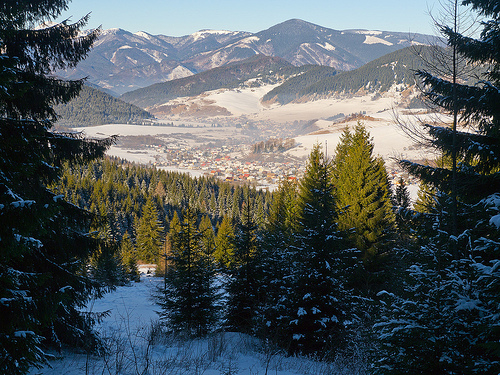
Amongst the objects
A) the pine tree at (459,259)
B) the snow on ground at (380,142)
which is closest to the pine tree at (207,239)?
the pine tree at (459,259)

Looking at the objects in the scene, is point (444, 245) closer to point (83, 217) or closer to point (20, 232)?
point (20, 232)

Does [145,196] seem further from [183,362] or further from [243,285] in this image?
[183,362]

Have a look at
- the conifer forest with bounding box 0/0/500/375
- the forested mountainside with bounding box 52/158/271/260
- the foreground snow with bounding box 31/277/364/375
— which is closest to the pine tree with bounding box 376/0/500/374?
the conifer forest with bounding box 0/0/500/375

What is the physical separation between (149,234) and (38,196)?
39329mm

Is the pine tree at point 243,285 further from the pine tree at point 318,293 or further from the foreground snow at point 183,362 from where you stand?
the foreground snow at point 183,362

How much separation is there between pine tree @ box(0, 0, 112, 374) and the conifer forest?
22mm

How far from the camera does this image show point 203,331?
36.9 feet

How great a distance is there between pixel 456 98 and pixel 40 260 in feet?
29.4

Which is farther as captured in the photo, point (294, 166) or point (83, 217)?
point (294, 166)

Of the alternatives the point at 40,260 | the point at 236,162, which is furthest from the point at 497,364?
the point at 236,162

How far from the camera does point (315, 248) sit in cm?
962

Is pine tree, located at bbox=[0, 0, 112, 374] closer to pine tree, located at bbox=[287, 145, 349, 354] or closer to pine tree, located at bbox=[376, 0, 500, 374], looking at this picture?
pine tree, located at bbox=[376, 0, 500, 374]

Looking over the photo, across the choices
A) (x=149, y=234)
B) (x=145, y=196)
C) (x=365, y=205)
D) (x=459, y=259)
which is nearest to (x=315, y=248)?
(x=459, y=259)

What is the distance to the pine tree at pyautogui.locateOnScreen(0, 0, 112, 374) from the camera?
3.31m
